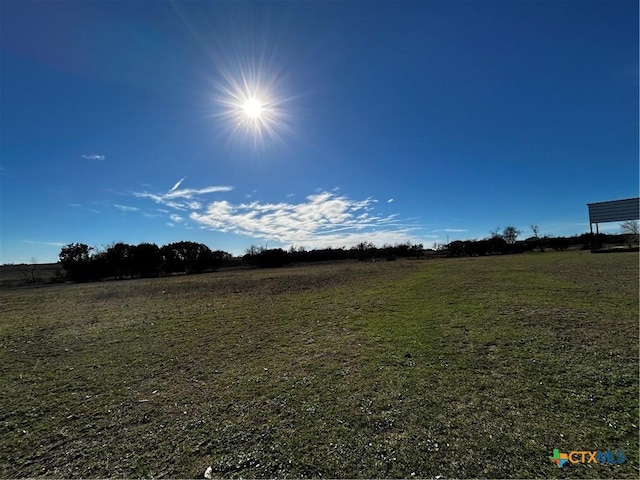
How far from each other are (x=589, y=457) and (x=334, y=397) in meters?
2.96

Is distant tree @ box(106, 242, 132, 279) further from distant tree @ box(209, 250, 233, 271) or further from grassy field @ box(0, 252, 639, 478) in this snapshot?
grassy field @ box(0, 252, 639, 478)

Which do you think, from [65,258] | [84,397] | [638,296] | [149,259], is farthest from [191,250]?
[638,296]

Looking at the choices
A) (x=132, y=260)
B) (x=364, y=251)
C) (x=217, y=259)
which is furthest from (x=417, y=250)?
(x=132, y=260)

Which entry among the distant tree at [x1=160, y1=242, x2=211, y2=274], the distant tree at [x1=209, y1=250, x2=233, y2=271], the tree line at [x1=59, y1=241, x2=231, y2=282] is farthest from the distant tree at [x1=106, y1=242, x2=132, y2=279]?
the distant tree at [x1=209, y1=250, x2=233, y2=271]

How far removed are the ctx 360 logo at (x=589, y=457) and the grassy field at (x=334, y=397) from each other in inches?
2.5

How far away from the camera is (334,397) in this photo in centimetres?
425

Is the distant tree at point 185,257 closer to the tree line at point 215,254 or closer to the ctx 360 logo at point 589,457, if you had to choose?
the tree line at point 215,254

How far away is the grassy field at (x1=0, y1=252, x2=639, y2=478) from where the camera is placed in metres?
3.03

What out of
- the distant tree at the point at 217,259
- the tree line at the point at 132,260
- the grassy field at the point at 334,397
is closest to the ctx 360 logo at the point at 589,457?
the grassy field at the point at 334,397

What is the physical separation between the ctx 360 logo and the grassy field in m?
0.06

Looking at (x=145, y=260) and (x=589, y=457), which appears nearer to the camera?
(x=589, y=457)

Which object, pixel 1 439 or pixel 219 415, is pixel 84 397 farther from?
pixel 219 415

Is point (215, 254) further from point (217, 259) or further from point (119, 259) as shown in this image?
point (119, 259)

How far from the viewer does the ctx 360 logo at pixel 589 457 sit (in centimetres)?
283
